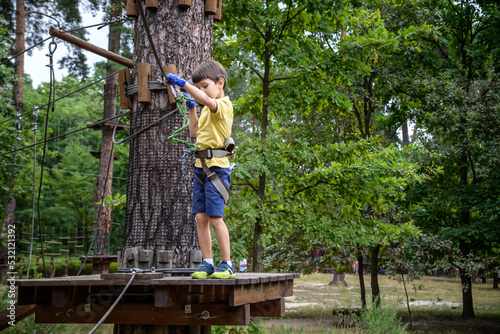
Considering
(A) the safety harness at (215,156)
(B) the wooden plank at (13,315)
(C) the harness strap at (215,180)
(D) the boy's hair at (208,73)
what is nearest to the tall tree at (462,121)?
(D) the boy's hair at (208,73)

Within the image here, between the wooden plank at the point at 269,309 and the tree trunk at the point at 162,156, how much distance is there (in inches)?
30.5

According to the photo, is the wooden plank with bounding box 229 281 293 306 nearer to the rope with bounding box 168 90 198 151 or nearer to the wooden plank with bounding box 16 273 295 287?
the wooden plank with bounding box 16 273 295 287

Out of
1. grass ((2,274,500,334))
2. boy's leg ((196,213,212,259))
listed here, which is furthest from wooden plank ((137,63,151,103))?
grass ((2,274,500,334))

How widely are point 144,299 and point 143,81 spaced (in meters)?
1.96

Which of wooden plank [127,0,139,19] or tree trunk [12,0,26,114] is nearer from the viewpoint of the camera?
wooden plank [127,0,139,19]

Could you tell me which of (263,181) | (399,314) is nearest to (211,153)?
(263,181)

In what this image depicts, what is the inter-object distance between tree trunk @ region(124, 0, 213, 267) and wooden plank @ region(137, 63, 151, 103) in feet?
0.20

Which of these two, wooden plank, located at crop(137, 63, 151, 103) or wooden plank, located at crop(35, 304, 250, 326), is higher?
wooden plank, located at crop(137, 63, 151, 103)

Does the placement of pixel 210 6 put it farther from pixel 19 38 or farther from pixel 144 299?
pixel 19 38

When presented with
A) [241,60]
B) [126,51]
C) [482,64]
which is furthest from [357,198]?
[126,51]

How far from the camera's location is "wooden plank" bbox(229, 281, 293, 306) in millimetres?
3342

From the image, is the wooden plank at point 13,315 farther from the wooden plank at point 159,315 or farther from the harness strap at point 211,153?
the harness strap at point 211,153

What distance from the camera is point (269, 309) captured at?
452 cm

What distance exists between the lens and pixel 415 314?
17.0 meters
